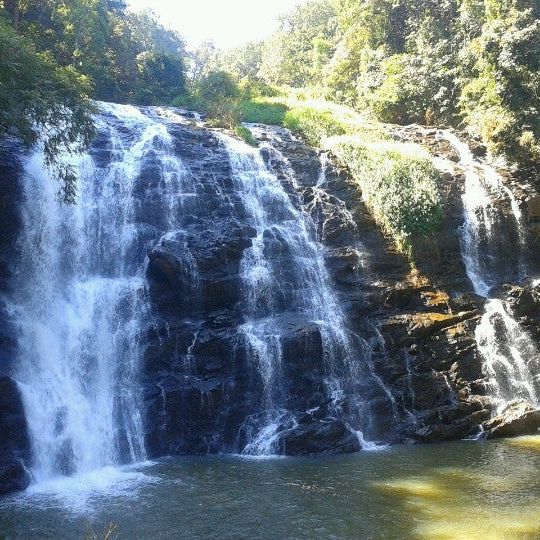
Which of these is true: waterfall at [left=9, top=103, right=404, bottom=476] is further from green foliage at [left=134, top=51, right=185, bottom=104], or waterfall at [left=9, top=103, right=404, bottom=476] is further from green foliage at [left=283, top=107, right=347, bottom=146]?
green foliage at [left=134, top=51, right=185, bottom=104]

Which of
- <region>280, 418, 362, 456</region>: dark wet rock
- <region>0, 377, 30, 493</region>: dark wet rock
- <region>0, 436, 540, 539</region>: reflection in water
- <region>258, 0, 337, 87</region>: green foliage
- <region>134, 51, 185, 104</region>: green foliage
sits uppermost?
<region>258, 0, 337, 87</region>: green foliage

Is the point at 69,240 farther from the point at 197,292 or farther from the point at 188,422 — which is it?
the point at 188,422

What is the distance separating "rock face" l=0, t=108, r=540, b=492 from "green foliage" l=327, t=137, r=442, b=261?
442 millimetres

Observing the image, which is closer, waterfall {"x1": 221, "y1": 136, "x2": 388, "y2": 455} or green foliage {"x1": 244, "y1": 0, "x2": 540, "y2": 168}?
waterfall {"x1": 221, "y1": 136, "x2": 388, "y2": 455}

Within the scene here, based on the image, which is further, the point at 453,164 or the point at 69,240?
the point at 453,164

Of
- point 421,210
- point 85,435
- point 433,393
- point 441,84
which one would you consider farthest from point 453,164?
point 85,435

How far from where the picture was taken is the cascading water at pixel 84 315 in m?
12.0

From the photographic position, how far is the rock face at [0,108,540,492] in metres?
12.9

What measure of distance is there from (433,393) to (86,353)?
8.61m

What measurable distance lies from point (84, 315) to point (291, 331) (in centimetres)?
523

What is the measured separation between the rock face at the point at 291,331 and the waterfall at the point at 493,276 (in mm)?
295

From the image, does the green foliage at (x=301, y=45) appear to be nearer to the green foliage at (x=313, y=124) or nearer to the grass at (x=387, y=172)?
the green foliage at (x=313, y=124)

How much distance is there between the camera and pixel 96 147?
19281 millimetres

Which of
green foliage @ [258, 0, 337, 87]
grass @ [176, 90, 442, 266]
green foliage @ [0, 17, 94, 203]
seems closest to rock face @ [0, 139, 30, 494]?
green foliage @ [0, 17, 94, 203]
